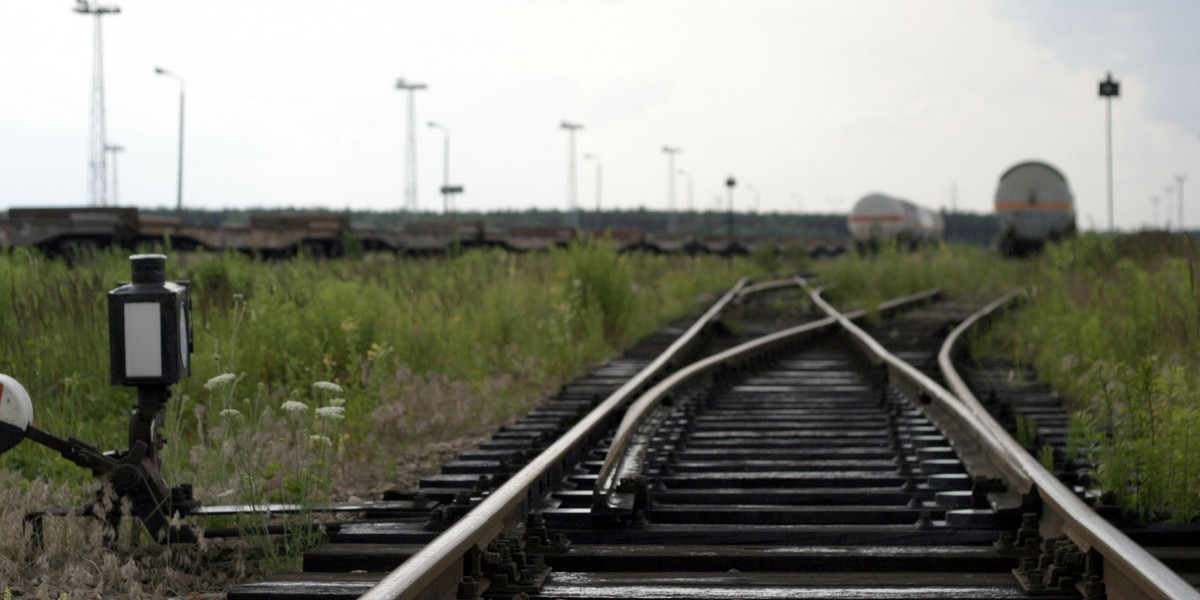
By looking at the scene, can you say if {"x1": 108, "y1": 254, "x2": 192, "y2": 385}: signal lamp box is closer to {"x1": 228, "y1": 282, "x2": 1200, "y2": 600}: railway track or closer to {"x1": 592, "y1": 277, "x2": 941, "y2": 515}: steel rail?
{"x1": 228, "y1": 282, "x2": 1200, "y2": 600}: railway track

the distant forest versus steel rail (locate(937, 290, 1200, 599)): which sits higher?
the distant forest

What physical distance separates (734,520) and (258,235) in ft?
84.2

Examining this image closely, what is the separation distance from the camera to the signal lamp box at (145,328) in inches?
183

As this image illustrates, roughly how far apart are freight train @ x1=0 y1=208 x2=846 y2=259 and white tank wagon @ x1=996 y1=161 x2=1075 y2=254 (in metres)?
10.9

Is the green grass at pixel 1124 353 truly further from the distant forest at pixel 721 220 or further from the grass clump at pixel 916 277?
the distant forest at pixel 721 220

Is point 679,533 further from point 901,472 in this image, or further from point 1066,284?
point 1066,284

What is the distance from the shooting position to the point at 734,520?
4.75 metres

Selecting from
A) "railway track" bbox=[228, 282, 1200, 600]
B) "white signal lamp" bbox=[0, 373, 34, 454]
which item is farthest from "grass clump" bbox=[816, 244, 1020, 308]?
"white signal lamp" bbox=[0, 373, 34, 454]

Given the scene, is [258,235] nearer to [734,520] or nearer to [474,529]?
[734,520]

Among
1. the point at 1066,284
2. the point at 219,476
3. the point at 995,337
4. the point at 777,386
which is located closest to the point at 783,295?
the point at 1066,284

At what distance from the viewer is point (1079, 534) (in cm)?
396

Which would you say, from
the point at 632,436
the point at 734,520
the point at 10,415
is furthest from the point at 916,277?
the point at 10,415

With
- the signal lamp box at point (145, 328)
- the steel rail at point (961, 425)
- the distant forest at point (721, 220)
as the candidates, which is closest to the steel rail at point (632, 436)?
the steel rail at point (961, 425)

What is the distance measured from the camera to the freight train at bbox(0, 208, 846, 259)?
1002 inches
